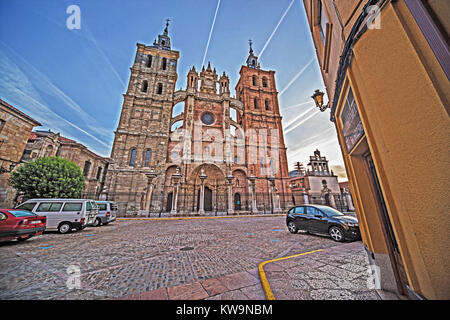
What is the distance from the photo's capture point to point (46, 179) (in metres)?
11.9

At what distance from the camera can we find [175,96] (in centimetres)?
2350

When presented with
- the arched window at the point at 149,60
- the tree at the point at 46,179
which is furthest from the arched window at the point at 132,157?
the arched window at the point at 149,60

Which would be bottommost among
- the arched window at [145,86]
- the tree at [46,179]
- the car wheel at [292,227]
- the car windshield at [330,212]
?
the car wheel at [292,227]

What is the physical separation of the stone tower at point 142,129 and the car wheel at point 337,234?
16883 millimetres

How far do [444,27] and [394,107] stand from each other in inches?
24.0

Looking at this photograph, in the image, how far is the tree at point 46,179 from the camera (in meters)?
11.4

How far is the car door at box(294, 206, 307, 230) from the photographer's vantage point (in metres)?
6.16

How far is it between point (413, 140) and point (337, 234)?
488 centimetres

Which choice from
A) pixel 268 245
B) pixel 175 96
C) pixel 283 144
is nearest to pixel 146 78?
pixel 175 96

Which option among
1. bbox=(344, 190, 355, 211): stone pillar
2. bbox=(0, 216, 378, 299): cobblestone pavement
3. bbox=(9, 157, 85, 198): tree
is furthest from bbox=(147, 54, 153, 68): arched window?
bbox=(344, 190, 355, 211): stone pillar

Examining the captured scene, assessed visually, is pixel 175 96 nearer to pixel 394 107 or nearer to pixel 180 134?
pixel 180 134

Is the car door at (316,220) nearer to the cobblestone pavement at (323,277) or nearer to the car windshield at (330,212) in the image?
the car windshield at (330,212)

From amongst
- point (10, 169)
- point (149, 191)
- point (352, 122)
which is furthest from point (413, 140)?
point (10, 169)
